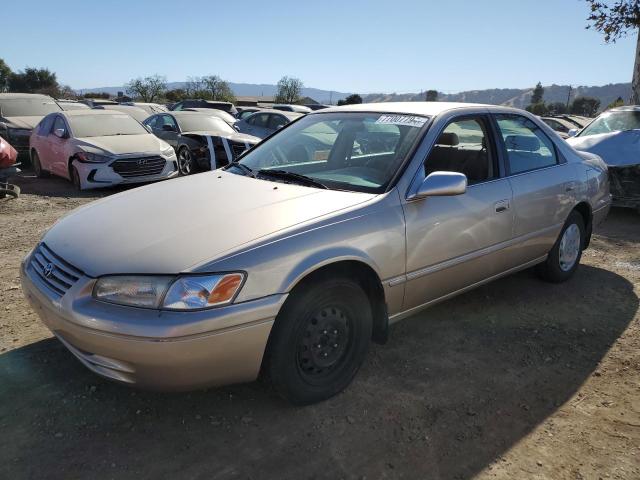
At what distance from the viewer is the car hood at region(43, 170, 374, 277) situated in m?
2.43

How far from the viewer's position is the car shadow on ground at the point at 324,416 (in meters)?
2.35

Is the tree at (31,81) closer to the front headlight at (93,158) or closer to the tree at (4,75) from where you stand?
the tree at (4,75)

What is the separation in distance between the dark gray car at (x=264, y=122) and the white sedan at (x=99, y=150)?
3.38 m

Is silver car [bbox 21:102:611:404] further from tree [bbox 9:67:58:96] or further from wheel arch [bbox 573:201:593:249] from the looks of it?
tree [bbox 9:67:58:96]

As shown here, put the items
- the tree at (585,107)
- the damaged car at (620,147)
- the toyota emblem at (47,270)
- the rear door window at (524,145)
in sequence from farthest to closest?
the tree at (585,107), the damaged car at (620,147), the rear door window at (524,145), the toyota emblem at (47,270)

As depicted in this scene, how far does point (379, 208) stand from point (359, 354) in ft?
2.75

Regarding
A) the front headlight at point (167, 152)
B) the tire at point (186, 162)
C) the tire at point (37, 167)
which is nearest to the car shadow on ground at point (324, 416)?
the front headlight at point (167, 152)

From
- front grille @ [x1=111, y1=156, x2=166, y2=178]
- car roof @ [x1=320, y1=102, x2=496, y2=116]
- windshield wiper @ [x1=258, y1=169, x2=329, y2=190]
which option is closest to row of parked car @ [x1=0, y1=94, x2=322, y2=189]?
front grille @ [x1=111, y1=156, x2=166, y2=178]

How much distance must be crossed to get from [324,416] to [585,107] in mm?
63070

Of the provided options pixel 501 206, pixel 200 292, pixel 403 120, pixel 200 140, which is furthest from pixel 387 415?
pixel 200 140

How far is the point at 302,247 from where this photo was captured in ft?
8.27

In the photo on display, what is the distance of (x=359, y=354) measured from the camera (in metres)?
2.93

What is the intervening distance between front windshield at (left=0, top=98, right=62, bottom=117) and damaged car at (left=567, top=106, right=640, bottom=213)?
12.3 metres

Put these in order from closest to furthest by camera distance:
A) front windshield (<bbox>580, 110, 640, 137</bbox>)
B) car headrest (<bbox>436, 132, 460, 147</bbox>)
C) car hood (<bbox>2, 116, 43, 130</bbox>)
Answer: car headrest (<bbox>436, 132, 460, 147</bbox>) → front windshield (<bbox>580, 110, 640, 137</bbox>) → car hood (<bbox>2, 116, 43, 130</bbox>)
